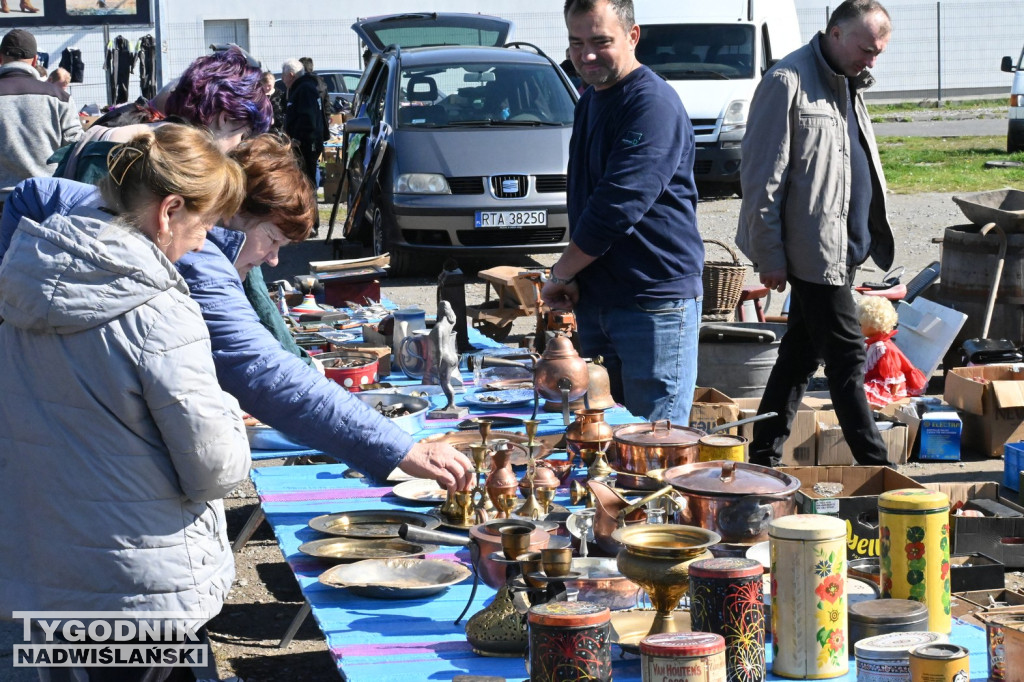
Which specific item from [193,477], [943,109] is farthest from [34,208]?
[943,109]

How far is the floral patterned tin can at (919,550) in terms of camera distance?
212 cm

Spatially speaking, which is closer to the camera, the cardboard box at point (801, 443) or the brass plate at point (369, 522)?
the brass plate at point (369, 522)

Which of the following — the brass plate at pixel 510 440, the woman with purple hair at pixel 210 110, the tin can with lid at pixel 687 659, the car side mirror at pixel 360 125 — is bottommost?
the brass plate at pixel 510 440

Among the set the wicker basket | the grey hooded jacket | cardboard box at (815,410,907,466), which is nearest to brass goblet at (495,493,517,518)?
the grey hooded jacket

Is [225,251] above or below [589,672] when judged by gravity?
above

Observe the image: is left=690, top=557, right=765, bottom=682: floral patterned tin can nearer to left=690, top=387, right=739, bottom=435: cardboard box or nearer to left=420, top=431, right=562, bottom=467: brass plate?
left=420, top=431, right=562, bottom=467: brass plate

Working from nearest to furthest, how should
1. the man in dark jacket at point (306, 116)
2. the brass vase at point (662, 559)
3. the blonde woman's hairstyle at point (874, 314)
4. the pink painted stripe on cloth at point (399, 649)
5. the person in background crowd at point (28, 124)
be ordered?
the brass vase at point (662, 559), the pink painted stripe on cloth at point (399, 649), the blonde woman's hairstyle at point (874, 314), the person in background crowd at point (28, 124), the man in dark jacket at point (306, 116)

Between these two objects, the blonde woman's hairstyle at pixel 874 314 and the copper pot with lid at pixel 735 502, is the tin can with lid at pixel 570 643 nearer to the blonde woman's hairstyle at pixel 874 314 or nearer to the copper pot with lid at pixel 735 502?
the copper pot with lid at pixel 735 502

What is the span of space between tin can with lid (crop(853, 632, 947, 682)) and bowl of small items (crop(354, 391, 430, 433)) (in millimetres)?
1954

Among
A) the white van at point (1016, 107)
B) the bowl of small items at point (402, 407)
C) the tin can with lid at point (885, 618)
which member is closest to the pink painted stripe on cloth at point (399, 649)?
the tin can with lid at point (885, 618)

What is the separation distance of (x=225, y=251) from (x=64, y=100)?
5224 mm

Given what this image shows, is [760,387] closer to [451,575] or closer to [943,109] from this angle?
[451,575]

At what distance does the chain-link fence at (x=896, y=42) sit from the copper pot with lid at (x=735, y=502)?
2479 centimetres

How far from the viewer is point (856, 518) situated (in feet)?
10.7
